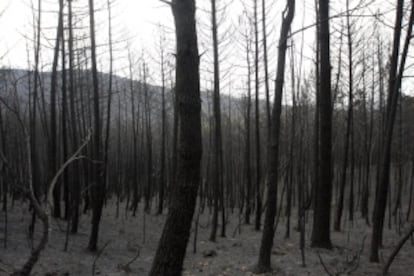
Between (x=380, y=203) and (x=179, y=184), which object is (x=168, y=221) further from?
(x=380, y=203)

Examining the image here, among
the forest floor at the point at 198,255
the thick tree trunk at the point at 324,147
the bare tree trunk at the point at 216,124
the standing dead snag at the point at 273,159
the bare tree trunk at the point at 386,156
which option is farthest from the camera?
the bare tree trunk at the point at 216,124

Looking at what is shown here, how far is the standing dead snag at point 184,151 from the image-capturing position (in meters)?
2.93

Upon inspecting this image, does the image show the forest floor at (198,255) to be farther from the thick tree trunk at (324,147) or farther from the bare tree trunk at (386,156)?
the bare tree trunk at (386,156)

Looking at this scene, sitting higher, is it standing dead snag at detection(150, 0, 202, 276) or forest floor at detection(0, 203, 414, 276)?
standing dead snag at detection(150, 0, 202, 276)

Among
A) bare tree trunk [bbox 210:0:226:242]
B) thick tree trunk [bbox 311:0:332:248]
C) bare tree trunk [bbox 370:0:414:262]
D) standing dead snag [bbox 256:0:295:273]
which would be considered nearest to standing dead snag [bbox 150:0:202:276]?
standing dead snag [bbox 256:0:295:273]

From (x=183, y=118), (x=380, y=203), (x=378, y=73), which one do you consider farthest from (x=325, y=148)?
(x=378, y=73)

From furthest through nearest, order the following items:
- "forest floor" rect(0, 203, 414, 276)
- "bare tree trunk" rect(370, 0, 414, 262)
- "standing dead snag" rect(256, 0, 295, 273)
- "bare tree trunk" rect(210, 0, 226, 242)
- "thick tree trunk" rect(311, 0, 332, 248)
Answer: "bare tree trunk" rect(210, 0, 226, 242)
"thick tree trunk" rect(311, 0, 332, 248)
"bare tree trunk" rect(370, 0, 414, 262)
"forest floor" rect(0, 203, 414, 276)
"standing dead snag" rect(256, 0, 295, 273)

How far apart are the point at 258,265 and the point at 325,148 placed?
339 cm

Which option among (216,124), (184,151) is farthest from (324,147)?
(184,151)

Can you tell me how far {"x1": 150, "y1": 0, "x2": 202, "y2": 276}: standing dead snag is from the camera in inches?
115

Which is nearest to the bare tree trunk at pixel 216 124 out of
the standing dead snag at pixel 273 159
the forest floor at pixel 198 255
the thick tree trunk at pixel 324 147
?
the forest floor at pixel 198 255

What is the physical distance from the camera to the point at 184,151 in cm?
Answer: 297

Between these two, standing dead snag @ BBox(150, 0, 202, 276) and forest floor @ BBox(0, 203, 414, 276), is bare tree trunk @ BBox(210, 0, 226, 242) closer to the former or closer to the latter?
forest floor @ BBox(0, 203, 414, 276)

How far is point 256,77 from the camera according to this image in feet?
44.0
